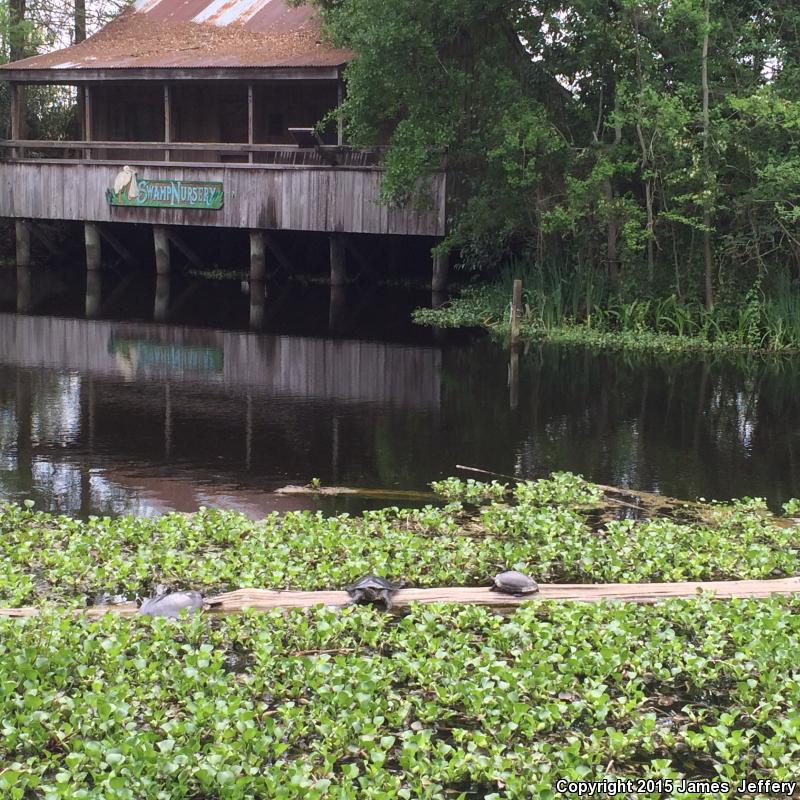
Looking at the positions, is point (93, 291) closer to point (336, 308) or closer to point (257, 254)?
point (257, 254)

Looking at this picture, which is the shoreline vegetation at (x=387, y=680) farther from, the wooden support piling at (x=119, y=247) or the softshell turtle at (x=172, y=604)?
the wooden support piling at (x=119, y=247)

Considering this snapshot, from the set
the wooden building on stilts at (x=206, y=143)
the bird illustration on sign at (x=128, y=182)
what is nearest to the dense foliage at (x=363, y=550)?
the wooden building on stilts at (x=206, y=143)

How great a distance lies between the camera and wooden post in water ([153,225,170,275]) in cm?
2706

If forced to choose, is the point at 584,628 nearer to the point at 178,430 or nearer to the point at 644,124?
the point at 178,430

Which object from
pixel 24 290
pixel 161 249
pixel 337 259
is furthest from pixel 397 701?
pixel 161 249

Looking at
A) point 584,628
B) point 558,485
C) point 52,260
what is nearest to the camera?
point 584,628

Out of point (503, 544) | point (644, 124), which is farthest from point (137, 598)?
point (644, 124)

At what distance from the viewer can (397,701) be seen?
580 cm

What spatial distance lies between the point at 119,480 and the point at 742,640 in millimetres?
6407

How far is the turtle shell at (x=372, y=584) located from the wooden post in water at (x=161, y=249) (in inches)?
829

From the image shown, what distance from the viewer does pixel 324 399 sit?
15.0 meters

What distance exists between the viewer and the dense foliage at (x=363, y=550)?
7578mm

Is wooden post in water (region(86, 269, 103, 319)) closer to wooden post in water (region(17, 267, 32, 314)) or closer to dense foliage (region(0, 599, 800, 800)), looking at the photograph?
wooden post in water (region(17, 267, 32, 314))

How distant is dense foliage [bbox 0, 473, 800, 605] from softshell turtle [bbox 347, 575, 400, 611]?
41 cm
